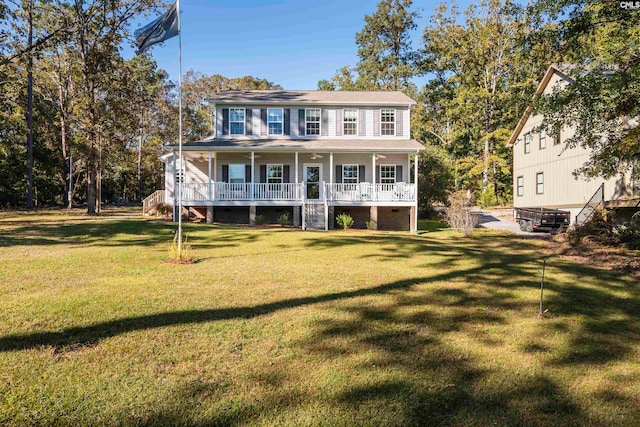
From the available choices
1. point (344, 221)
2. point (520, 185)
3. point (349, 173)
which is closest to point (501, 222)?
point (520, 185)

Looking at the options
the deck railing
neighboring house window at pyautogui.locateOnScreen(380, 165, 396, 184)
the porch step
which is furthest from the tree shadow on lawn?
neighboring house window at pyautogui.locateOnScreen(380, 165, 396, 184)

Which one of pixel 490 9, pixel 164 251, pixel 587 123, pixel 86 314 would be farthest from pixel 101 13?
pixel 490 9

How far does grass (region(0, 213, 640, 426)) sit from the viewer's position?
10.5ft

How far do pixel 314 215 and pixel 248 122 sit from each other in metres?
6.80

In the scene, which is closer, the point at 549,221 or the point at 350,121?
the point at 549,221

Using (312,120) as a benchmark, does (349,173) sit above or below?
below

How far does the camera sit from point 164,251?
10.3m

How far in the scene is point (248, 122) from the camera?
72.4ft

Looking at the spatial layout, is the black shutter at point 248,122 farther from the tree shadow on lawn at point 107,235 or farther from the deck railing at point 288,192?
the tree shadow on lawn at point 107,235

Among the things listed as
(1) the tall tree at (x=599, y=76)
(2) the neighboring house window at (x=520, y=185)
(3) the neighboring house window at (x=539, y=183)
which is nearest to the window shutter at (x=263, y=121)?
(1) the tall tree at (x=599, y=76)

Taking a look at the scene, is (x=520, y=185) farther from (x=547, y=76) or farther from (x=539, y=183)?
(x=547, y=76)

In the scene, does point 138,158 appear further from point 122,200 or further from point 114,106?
point 114,106

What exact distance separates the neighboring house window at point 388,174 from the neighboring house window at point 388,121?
193 cm

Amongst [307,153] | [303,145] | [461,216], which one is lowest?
[461,216]
